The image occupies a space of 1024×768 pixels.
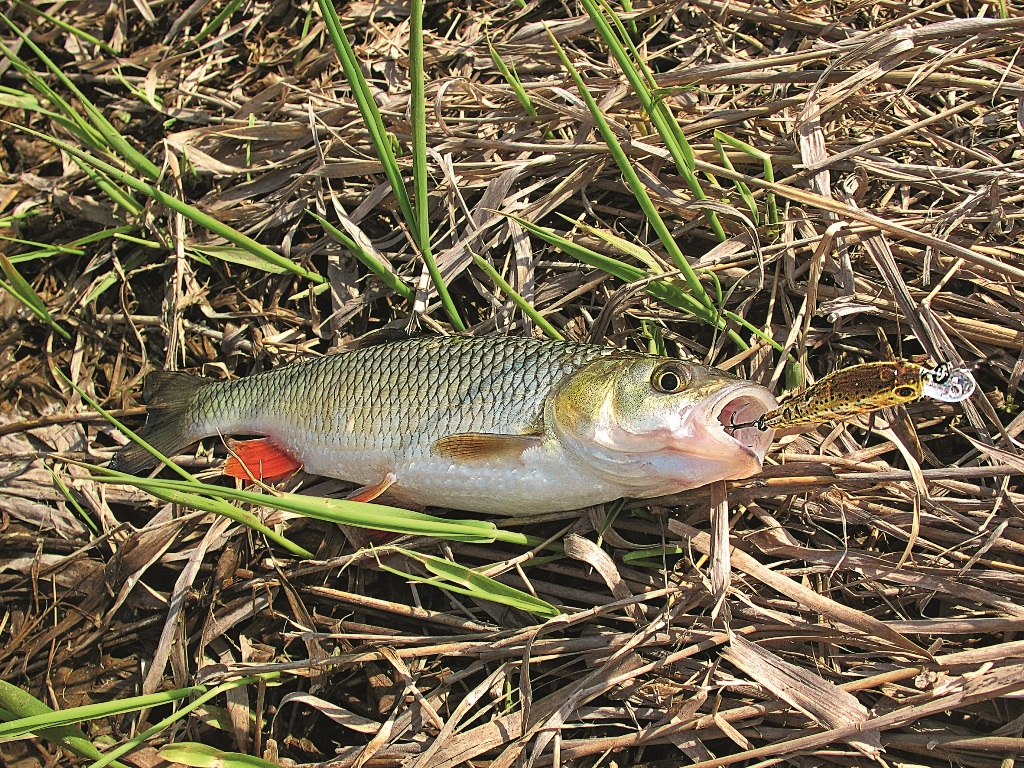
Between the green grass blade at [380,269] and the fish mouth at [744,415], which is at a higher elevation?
the green grass blade at [380,269]

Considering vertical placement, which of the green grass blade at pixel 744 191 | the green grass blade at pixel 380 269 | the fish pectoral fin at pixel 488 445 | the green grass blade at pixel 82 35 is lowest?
the fish pectoral fin at pixel 488 445

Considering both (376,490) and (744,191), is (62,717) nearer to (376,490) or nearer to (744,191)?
(376,490)

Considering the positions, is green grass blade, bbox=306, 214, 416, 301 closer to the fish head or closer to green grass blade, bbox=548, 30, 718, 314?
the fish head

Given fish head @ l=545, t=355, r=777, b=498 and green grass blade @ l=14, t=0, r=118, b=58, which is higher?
green grass blade @ l=14, t=0, r=118, b=58

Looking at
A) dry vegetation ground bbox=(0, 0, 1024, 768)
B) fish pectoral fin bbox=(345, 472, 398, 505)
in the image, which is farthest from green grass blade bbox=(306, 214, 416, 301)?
fish pectoral fin bbox=(345, 472, 398, 505)

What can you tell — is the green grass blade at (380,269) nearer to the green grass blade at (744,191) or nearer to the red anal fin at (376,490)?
the red anal fin at (376,490)

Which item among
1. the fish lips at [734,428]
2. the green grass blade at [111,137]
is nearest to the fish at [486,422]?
the fish lips at [734,428]

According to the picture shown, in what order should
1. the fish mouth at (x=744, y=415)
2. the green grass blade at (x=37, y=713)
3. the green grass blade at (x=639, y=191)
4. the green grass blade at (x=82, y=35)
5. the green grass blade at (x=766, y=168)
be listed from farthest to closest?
the green grass blade at (x=82, y=35)
the green grass blade at (x=766, y=168)
the green grass blade at (x=639, y=191)
the green grass blade at (x=37, y=713)
the fish mouth at (x=744, y=415)

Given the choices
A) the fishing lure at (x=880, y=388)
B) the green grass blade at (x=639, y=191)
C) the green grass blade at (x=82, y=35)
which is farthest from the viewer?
the green grass blade at (x=82, y=35)
